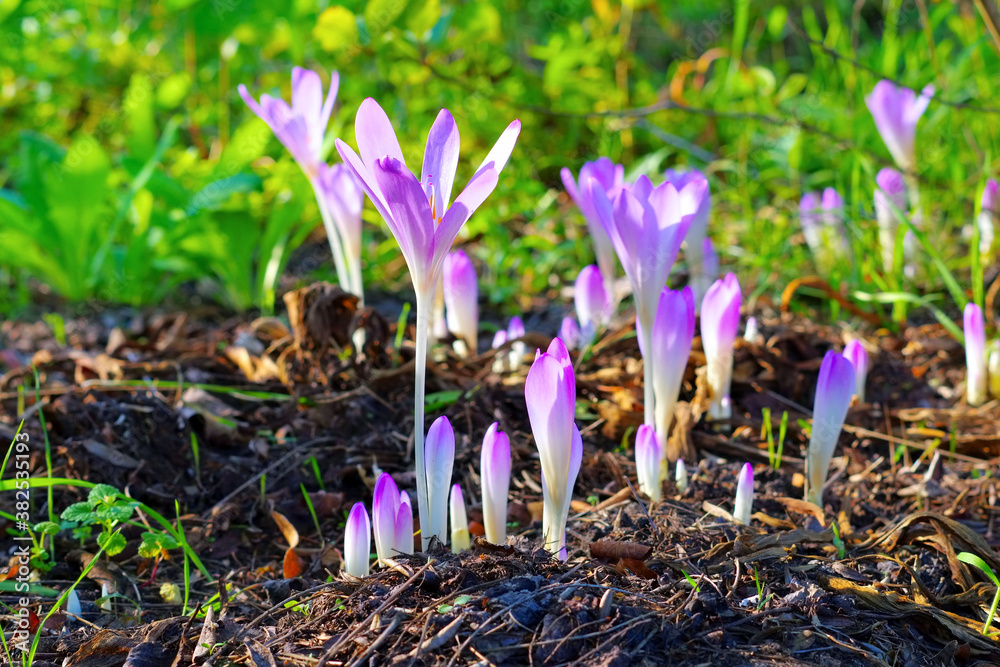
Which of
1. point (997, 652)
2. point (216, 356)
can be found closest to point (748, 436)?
point (997, 652)

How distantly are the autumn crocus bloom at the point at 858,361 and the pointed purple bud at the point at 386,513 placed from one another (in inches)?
41.3

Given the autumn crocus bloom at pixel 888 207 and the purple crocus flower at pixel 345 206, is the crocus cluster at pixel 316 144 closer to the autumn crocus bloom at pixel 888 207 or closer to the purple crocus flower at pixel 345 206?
the purple crocus flower at pixel 345 206

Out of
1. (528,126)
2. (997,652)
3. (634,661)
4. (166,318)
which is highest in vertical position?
(528,126)

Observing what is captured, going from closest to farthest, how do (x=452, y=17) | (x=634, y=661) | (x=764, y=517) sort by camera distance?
(x=634, y=661), (x=764, y=517), (x=452, y=17)

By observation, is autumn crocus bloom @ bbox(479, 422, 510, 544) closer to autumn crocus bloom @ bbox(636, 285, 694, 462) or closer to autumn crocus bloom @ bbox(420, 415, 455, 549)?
autumn crocus bloom @ bbox(420, 415, 455, 549)

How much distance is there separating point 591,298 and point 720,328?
60cm

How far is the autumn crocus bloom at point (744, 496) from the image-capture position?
1.73 metres

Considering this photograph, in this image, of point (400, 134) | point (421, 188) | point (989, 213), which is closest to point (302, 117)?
point (421, 188)

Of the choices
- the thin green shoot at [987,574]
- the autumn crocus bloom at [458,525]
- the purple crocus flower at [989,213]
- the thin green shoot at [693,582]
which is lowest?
the thin green shoot at [987,574]

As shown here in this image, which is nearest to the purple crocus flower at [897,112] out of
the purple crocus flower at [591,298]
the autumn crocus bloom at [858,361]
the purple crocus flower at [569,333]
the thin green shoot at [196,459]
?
the autumn crocus bloom at [858,361]

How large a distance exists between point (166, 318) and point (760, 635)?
2.65 meters

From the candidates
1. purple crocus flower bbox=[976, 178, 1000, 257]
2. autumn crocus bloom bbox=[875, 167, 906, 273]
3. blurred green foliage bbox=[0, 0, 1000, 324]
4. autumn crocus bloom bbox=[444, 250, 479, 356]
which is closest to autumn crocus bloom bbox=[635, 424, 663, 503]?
autumn crocus bloom bbox=[444, 250, 479, 356]

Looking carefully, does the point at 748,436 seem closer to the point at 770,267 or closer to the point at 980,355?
the point at 980,355

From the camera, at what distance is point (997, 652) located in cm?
141
